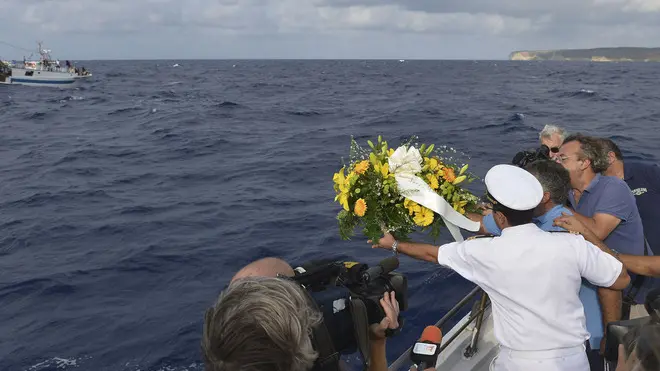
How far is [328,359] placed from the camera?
1879 millimetres

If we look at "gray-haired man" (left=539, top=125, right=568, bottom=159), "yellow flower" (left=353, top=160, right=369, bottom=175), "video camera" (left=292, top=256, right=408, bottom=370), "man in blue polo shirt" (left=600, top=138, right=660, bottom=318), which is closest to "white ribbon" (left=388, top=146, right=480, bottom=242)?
"yellow flower" (left=353, top=160, right=369, bottom=175)

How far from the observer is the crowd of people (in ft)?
5.44

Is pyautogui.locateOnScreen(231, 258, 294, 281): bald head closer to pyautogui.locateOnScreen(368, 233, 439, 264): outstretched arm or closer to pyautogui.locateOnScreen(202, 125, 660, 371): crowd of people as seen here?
pyautogui.locateOnScreen(202, 125, 660, 371): crowd of people

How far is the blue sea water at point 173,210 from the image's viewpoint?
23.4 ft

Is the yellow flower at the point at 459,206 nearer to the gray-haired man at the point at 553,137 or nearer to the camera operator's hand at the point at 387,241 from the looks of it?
the camera operator's hand at the point at 387,241

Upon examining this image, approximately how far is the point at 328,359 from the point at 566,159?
256 centimetres

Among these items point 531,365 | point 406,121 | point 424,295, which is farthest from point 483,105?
point 531,365

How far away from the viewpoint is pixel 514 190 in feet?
8.30

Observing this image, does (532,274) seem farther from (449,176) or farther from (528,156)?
(528,156)

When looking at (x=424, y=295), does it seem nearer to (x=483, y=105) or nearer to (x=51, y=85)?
(x=483, y=105)

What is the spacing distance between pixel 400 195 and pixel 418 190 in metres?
0.14

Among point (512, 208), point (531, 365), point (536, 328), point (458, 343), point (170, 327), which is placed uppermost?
point (512, 208)

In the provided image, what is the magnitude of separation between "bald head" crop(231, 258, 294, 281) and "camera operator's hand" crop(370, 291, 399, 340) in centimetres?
47

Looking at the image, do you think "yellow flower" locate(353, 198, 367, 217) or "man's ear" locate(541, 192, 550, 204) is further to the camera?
"yellow flower" locate(353, 198, 367, 217)
